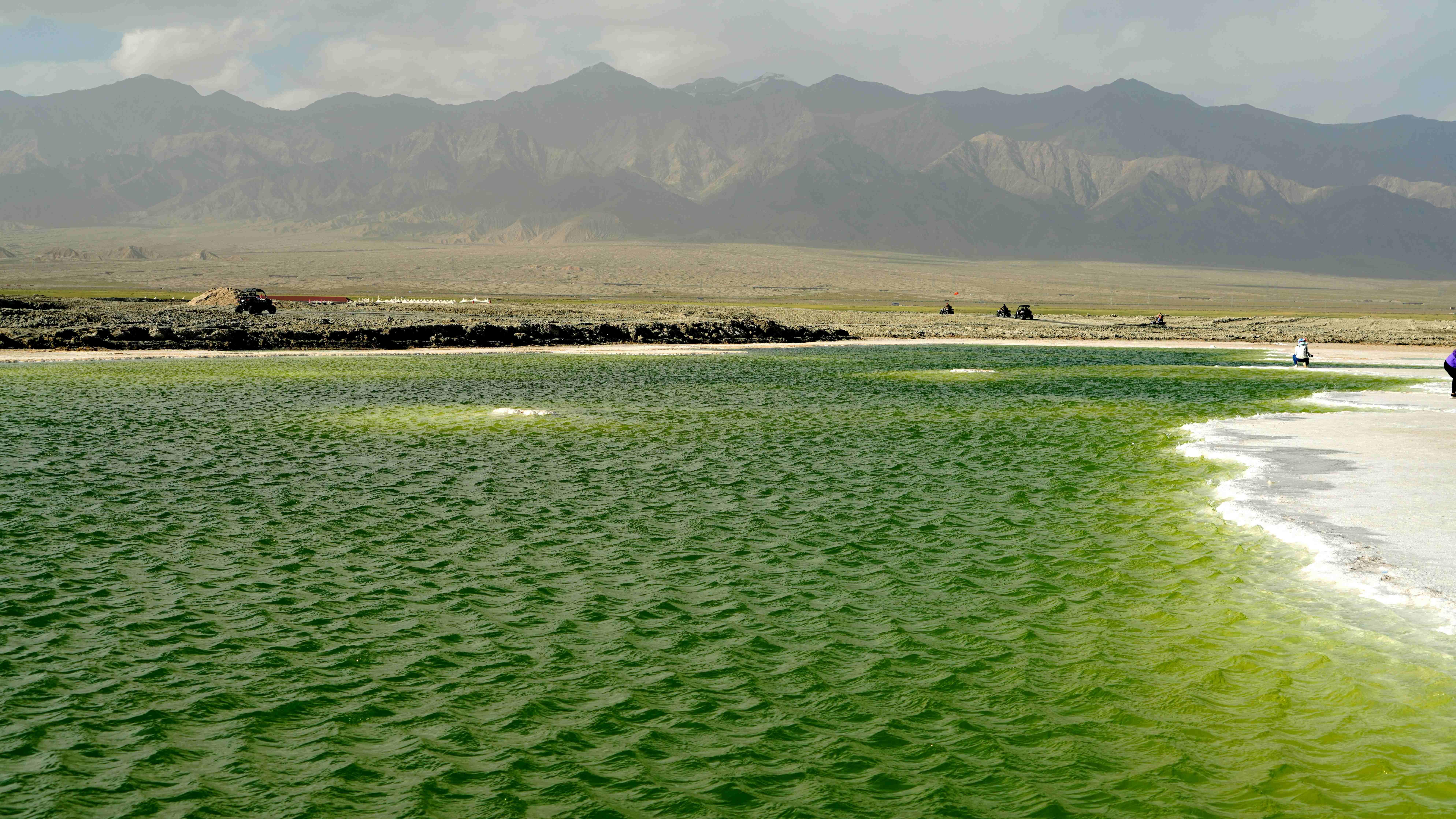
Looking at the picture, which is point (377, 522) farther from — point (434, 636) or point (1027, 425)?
point (1027, 425)

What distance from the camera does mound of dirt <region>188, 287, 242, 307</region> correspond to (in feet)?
282

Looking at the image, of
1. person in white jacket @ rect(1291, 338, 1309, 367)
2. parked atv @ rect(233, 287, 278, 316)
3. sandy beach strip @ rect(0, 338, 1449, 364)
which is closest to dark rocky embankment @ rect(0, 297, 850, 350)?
sandy beach strip @ rect(0, 338, 1449, 364)

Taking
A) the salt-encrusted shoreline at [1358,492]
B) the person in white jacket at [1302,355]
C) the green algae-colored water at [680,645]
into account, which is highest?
the person in white jacket at [1302,355]

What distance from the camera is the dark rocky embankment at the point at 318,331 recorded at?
61062 millimetres

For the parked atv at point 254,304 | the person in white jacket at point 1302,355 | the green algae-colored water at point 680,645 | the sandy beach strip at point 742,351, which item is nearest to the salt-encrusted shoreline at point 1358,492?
the green algae-colored water at point 680,645

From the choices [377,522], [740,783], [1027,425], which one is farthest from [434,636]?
[1027,425]

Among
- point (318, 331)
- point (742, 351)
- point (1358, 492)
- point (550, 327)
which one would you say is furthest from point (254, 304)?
point (1358, 492)

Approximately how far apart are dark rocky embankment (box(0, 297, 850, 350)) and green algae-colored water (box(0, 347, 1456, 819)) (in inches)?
1566

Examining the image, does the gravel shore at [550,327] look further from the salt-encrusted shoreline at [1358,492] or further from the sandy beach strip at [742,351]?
the salt-encrusted shoreline at [1358,492]

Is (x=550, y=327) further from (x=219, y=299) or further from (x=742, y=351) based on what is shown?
(x=219, y=299)

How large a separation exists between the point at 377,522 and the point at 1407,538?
15.0 metres

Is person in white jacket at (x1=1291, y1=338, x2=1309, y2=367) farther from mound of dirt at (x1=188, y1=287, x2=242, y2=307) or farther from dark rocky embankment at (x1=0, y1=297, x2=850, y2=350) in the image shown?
mound of dirt at (x1=188, y1=287, x2=242, y2=307)

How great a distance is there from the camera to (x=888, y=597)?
14086 mm

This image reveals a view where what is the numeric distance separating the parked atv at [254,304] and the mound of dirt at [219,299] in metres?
0.54
